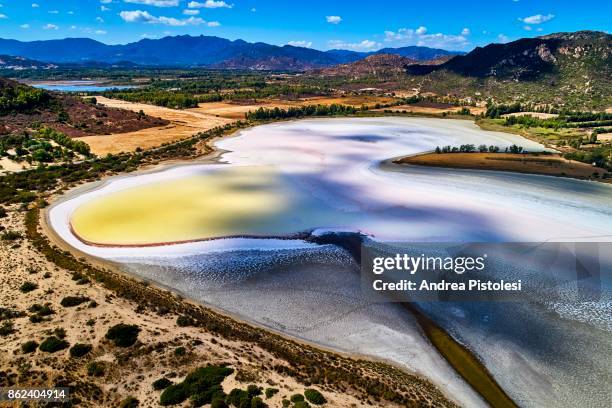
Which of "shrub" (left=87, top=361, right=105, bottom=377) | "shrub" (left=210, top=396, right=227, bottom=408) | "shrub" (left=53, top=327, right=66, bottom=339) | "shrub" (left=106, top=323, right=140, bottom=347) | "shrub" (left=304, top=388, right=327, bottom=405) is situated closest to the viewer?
"shrub" (left=210, top=396, right=227, bottom=408)

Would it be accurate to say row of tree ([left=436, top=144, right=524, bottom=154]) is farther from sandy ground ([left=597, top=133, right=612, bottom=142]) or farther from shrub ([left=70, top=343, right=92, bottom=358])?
shrub ([left=70, top=343, right=92, bottom=358])

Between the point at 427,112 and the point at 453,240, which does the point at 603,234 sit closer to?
the point at 453,240

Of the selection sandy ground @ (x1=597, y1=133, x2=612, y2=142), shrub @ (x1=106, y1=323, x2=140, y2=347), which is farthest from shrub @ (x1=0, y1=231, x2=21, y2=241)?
sandy ground @ (x1=597, y1=133, x2=612, y2=142)

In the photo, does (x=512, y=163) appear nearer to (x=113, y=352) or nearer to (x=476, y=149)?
(x=476, y=149)

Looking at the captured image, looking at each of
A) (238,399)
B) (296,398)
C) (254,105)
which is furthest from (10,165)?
(254,105)

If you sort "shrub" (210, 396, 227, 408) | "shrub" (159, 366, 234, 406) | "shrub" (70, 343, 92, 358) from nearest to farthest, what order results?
"shrub" (210, 396, 227, 408) < "shrub" (159, 366, 234, 406) < "shrub" (70, 343, 92, 358)

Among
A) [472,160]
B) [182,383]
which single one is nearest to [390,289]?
[182,383]
